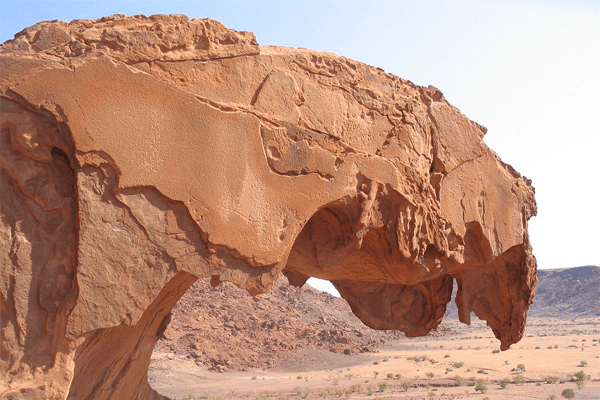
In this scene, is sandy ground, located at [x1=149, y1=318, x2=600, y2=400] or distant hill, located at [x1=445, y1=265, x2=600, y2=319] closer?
sandy ground, located at [x1=149, y1=318, x2=600, y2=400]

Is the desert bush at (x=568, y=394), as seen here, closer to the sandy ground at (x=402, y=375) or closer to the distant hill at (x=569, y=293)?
the sandy ground at (x=402, y=375)

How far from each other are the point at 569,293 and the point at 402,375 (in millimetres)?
41678

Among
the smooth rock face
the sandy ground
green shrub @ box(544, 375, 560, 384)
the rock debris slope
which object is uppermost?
the smooth rock face

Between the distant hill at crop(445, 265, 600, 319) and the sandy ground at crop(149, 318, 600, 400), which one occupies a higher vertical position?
the distant hill at crop(445, 265, 600, 319)

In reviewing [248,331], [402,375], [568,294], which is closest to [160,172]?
[402,375]

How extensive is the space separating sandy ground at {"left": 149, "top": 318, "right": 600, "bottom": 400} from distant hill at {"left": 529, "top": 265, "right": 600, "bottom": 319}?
78.6 ft

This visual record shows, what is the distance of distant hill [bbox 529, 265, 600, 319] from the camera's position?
5347 cm

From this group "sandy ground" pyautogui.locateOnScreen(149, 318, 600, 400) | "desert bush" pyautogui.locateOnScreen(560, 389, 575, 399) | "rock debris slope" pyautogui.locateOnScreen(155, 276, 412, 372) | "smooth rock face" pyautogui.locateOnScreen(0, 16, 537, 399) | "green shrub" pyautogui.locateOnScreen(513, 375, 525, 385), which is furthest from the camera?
"rock debris slope" pyautogui.locateOnScreen(155, 276, 412, 372)

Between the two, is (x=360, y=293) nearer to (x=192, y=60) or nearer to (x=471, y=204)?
(x=471, y=204)

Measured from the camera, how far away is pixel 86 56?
15.5 feet

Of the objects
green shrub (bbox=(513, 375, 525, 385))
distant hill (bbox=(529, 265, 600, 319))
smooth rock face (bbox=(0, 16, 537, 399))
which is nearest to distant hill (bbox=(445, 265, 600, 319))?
distant hill (bbox=(529, 265, 600, 319))

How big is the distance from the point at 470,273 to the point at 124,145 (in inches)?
213

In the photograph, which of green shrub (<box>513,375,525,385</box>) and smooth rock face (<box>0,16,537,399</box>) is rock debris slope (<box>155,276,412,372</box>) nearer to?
green shrub (<box>513,375,525,385</box>)

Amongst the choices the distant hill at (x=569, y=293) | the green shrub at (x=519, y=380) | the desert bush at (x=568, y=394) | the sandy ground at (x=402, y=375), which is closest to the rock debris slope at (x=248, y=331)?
the sandy ground at (x=402, y=375)
